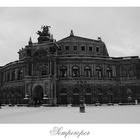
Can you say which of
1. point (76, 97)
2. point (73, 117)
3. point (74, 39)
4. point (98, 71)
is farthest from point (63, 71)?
point (73, 117)

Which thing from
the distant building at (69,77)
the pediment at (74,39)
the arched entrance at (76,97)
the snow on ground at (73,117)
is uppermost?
the pediment at (74,39)

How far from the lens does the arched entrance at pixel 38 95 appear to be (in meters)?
55.2

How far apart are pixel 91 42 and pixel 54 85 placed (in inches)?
790

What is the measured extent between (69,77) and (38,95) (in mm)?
9971

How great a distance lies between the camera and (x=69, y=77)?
5431 cm

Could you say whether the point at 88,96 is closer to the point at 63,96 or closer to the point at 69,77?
the point at 63,96

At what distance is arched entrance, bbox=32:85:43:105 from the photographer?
181 feet

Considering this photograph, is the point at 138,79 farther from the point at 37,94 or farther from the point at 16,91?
the point at 16,91

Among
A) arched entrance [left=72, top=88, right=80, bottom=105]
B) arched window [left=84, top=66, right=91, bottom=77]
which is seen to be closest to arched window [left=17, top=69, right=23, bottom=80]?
arched entrance [left=72, top=88, right=80, bottom=105]

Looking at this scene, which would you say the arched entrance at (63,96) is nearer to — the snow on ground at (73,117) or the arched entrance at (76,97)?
the arched entrance at (76,97)

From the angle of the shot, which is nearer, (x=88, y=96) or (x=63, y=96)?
(x=88, y=96)

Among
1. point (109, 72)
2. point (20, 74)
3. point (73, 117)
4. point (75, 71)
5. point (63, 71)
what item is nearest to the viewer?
point (73, 117)

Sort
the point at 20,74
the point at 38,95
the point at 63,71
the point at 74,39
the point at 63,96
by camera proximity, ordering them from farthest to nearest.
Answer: the point at 74,39
the point at 20,74
the point at 38,95
the point at 63,71
the point at 63,96

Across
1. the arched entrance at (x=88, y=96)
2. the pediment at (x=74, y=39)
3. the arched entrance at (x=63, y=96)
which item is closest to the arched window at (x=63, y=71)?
the arched entrance at (x=63, y=96)
